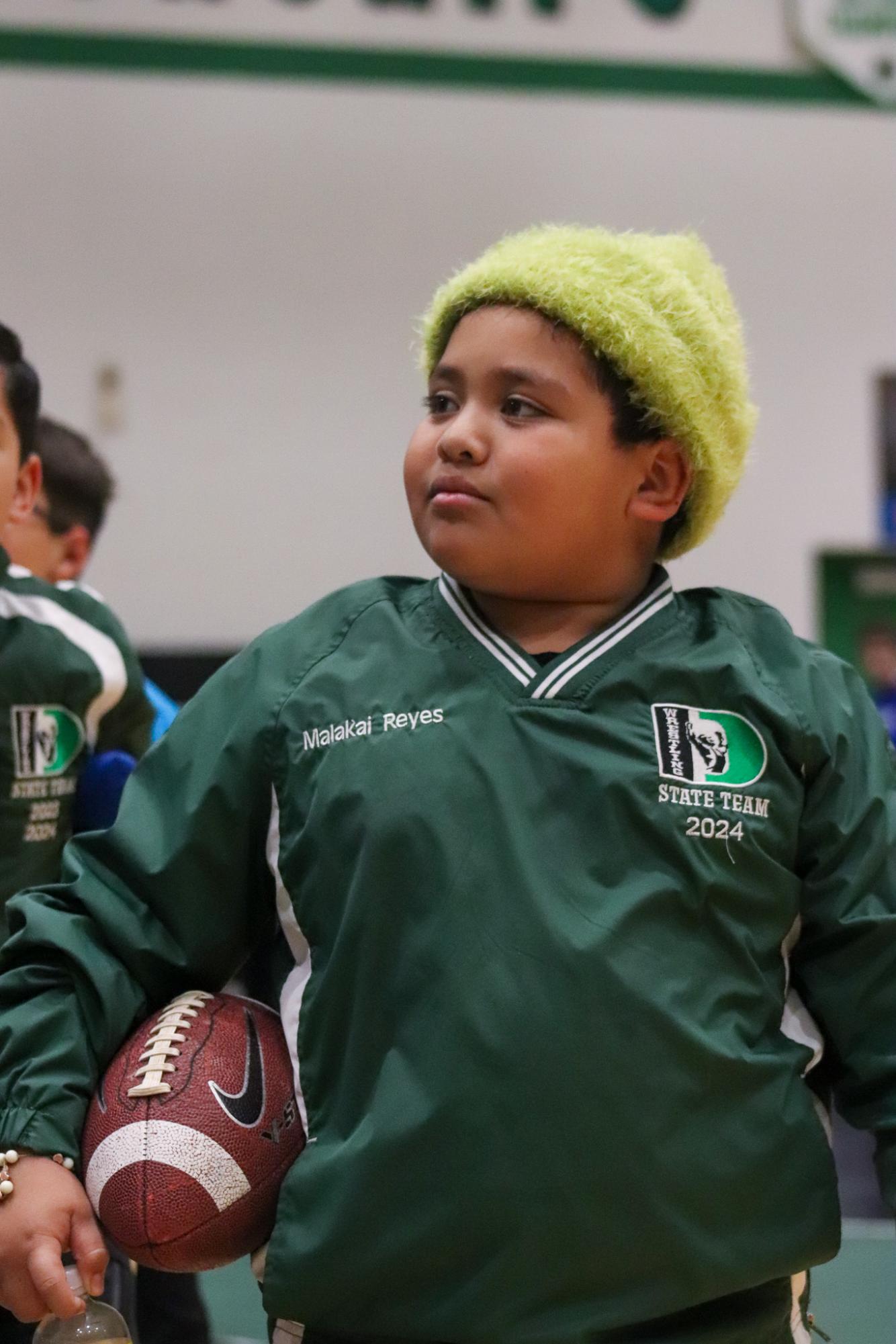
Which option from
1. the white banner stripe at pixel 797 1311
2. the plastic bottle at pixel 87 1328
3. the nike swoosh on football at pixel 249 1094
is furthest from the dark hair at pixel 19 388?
the white banner stripe at pixel 797 1311

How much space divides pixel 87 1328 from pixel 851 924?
0.92 m

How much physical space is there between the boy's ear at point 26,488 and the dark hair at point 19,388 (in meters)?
0.01

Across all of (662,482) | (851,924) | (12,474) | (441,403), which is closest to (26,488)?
(12,474)

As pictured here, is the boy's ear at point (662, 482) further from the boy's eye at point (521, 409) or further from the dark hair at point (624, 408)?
the boy's eye at point (521, 409)

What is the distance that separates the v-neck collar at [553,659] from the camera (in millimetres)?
1632

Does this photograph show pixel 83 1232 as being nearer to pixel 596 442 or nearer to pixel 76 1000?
pixel 76 1000

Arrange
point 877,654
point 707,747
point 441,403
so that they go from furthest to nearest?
point 877,654 < point 441,403 < point 707,747

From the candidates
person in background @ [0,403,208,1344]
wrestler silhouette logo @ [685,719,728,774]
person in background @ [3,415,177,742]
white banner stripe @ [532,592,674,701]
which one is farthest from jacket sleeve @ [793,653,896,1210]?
person in background @ [3,415,177,742]

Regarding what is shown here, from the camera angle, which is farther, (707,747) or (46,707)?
(46,707)

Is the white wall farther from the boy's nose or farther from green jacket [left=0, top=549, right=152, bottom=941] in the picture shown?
the boy's nose

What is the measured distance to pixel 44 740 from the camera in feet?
6.98

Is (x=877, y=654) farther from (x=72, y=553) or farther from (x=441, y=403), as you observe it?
(x=441, y=403)

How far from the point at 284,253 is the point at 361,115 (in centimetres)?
85

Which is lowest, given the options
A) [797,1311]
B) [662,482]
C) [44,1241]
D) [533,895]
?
[797,1311]
